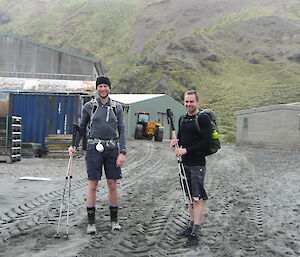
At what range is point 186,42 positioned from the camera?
76688 millimetres

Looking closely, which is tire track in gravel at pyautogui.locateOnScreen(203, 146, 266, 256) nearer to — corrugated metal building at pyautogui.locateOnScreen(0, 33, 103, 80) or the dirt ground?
the dirt ground

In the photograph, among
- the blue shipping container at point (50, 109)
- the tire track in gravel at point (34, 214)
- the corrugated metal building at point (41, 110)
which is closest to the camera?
the tire track in gravel at point (34, 214)

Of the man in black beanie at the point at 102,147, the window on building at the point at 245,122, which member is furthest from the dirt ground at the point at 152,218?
the window on building at the point at 245,122

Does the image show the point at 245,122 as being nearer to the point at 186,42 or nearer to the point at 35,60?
the point at 35,60

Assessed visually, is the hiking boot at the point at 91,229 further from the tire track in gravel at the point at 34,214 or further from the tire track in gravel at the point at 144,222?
the tire track in gravel at the point at 34,214

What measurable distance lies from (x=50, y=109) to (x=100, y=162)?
1118cm

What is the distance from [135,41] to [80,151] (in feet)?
328

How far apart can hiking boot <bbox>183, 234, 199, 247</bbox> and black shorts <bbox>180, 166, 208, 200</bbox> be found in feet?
1.47

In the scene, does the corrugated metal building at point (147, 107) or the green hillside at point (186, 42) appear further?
the green hillside at point (186, 42)

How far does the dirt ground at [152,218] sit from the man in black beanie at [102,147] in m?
0.39

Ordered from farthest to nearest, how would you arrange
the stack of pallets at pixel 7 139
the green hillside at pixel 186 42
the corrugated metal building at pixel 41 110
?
the green hillside at pixel 186 42 → the corrugated metal building at pixel 41 110 → the stack of pallets at pixel 7 139

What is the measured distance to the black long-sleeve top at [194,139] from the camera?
4398 mm

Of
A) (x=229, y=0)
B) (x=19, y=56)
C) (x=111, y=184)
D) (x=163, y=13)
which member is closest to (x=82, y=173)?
(x=111, y=184)

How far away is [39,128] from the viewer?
49.6 feet
